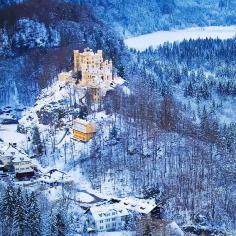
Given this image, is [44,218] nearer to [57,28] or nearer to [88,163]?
[88,163]

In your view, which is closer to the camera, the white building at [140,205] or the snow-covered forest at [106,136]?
the white building at [140,205]

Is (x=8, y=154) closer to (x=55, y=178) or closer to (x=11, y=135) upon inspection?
(x=55, y=178)

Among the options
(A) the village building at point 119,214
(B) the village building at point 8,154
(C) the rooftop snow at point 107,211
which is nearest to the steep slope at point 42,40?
(B) the village building at point 8,154

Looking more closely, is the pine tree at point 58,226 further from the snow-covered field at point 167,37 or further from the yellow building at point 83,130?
the snow-covered field at point 167,37

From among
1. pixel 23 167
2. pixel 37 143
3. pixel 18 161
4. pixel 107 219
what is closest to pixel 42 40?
pixel 37 143

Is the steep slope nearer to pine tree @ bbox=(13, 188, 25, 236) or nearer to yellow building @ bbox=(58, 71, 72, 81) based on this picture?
yellow building @ bbox=(58, 71, 72, 81)

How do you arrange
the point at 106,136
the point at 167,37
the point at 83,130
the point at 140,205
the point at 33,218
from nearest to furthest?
the point at 33,218 → the point at 140,205 → the point at 106,136 → the point at 83,130 → the point at 167,37
